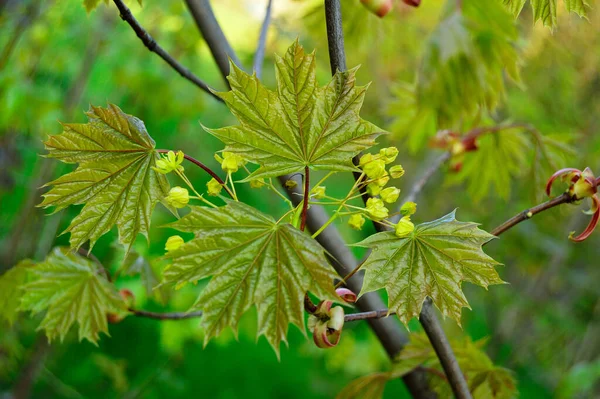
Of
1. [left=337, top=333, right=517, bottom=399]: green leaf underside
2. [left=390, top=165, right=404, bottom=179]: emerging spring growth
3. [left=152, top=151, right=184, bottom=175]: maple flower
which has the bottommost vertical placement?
[left=337, top=333, right=517, bottom=399]: green leaf underside

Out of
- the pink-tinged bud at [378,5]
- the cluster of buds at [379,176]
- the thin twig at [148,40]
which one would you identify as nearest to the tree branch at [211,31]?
the thin twig at [148,40]

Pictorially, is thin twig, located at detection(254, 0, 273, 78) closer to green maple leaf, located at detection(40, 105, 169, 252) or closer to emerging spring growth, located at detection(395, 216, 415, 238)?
green maple leaf, located at detection(40, 105, 169, 252)

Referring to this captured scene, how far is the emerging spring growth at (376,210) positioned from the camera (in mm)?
586

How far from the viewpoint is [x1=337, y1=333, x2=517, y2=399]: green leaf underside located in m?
0.84

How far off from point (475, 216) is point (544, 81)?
0.83 meters

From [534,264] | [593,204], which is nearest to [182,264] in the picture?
[593,204]

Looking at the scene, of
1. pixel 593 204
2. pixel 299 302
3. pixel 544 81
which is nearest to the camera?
pixel 299 302

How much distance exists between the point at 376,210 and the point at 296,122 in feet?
0.43

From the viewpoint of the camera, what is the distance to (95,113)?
632 mm

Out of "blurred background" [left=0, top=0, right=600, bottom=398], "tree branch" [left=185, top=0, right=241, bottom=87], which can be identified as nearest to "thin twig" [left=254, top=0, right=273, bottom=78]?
"tree branch" [left=185, top=0, right=241, bottom=87]

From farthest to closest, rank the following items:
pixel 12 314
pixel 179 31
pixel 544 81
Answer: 1. pixel 544 81
2. pixel 179 31
3. pixel 12 314

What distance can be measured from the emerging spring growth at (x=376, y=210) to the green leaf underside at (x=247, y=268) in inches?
3.7

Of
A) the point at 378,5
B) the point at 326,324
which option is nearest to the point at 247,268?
the point at 326,324

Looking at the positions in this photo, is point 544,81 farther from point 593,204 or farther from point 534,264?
point 593,204
